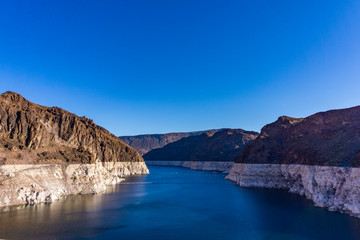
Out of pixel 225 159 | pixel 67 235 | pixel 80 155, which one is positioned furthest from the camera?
pixel 225 159

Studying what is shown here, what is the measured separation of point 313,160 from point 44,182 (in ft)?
175

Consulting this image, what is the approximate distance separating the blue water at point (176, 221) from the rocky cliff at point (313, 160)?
153 inches

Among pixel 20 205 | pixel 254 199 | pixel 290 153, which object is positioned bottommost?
pixel 254 199

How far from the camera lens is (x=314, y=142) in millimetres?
59656

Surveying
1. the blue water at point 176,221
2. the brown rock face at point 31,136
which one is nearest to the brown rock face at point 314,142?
the blue water at point 176,221

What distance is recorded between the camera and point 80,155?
6134 centimetres

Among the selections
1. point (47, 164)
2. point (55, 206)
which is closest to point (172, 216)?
point (55, 206)

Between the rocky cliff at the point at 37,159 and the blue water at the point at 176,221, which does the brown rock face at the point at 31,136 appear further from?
the blue water at the point at 176,221

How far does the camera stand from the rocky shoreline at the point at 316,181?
36.8 meters

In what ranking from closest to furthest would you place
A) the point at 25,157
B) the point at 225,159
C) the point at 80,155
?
1. the point at 25,157
2. the point at 80,155
3. the point at 225,159

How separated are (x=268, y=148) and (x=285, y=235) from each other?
4802 centimetres

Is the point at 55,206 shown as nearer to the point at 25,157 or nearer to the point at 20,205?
the point at 20,205

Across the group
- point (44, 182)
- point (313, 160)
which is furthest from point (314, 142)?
point (44, 182)

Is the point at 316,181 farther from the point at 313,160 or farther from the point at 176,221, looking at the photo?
the point at 176,221
